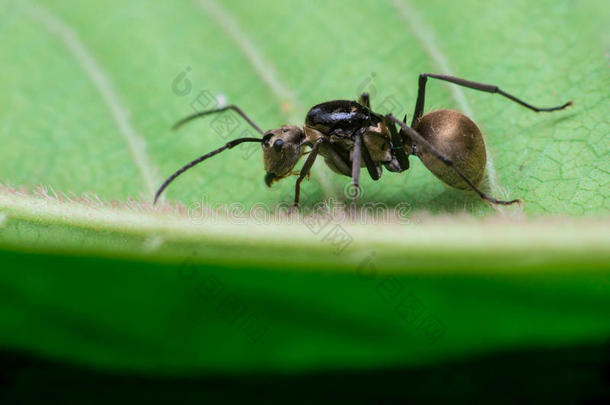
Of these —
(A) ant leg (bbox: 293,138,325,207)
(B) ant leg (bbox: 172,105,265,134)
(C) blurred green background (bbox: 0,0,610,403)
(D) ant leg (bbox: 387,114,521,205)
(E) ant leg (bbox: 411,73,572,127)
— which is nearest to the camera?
(C) blurred green background (bbox: 0,0,610,403)

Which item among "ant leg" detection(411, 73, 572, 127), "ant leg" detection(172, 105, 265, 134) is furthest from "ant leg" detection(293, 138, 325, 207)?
"ant leg" detection(411, 73, 572, 127)

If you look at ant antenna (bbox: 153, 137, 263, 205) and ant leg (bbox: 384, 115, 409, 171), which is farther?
ant leg (bbox: 384, 115, 409, 171)

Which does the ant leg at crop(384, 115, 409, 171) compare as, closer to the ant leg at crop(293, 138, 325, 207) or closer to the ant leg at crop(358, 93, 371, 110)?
the ant leg at crop(358, 93, 371, 110)

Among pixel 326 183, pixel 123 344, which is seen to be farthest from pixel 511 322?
pixel 326 183

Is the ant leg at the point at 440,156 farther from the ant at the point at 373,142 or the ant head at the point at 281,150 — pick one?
the ant head at the point at 281,150

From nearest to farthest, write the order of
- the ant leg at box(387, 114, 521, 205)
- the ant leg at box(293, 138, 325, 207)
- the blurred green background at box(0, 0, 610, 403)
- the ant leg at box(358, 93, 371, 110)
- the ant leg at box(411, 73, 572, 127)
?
the blurred green background at box(0, 0, 610, 403), the ant leg at box(387, 114, 521, 205), the ant leg at box(411, 73, 572, 127), the ant leg at box(293, 138, 325, 207), the ant leg at box(358, 93, 371, 110)

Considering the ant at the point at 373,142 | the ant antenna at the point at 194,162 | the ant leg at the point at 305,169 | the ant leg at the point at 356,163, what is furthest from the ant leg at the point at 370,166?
the ant antenna at the point at 194,162

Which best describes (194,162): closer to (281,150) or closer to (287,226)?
(281,150)

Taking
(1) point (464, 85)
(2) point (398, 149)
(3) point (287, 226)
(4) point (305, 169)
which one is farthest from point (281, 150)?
(3) point (287, 226)

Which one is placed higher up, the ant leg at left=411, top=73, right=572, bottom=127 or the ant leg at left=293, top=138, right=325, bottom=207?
the ant leg at left=411, top=73, right=572, bottom=127
